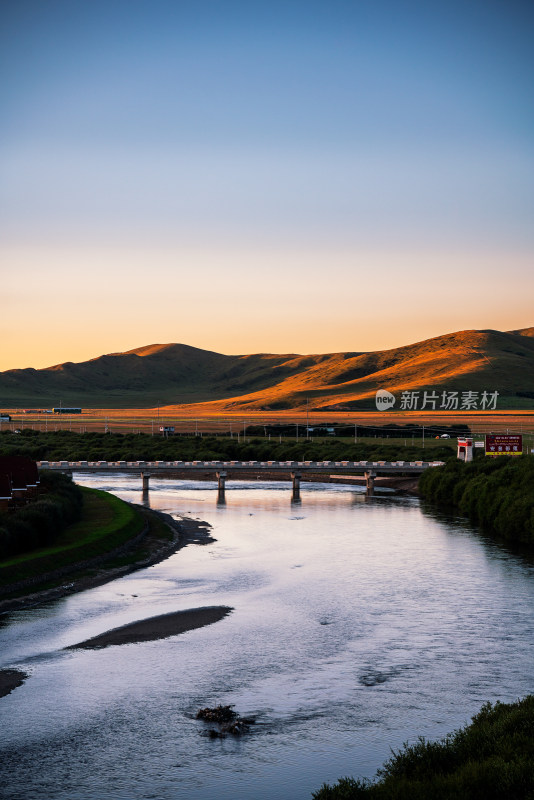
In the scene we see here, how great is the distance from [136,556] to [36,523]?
8113mm

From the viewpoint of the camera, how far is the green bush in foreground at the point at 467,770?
2220cm

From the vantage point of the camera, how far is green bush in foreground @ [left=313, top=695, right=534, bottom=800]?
874 inches

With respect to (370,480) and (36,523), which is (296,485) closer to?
(370,480)

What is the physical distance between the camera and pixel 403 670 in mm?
37656

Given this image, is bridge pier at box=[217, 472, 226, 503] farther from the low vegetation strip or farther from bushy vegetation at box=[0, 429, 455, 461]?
bushy vegetation at box=[0, 429, 455, 461]

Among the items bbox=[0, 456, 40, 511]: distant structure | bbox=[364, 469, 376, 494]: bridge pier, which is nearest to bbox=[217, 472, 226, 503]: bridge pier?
bbox=[364, 469, 376, 494]: bridge pier

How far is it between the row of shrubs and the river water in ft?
25.4

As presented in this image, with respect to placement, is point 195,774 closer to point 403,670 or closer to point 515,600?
point 403,670

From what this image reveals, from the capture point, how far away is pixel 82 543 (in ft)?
219

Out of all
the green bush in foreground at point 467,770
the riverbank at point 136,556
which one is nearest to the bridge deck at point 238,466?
→ the riverbank at point 136,556

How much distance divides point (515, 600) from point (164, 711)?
25.6m

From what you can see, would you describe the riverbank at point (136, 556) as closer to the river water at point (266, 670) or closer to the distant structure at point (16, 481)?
the river water at point (266, 670)

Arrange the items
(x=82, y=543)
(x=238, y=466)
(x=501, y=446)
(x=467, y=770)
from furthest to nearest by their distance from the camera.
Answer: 1. (x=238, y=466)
2. (x=501, y=446)
3. (x=82, y=543)
4. (x=467, y=770)

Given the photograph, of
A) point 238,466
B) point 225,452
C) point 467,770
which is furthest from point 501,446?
point 467,770
